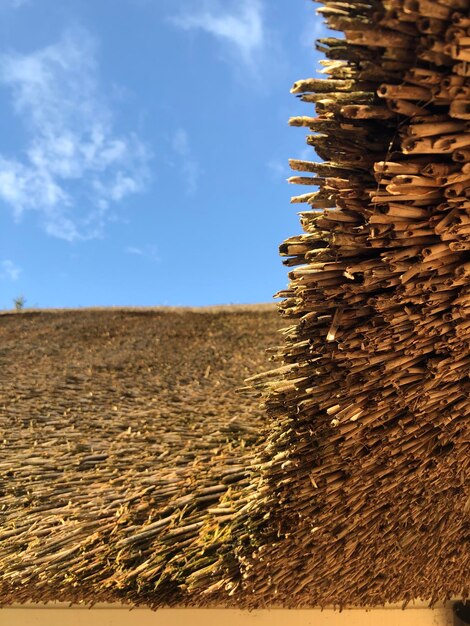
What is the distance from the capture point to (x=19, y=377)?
3648mm

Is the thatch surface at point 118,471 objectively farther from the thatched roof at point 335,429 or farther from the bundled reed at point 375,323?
the bundled reed at point 375,323

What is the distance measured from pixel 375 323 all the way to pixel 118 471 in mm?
1365

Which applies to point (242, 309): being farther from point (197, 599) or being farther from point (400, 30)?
point (400, 30)

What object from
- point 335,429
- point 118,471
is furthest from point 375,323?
point 118,471

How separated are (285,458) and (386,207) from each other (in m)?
0.81

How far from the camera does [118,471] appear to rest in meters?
2.18

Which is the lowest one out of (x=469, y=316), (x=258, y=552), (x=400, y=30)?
(x=258, y=552)

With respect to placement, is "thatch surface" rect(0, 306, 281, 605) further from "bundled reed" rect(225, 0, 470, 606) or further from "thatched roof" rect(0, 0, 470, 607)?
"bundled reed" rect(225, 0, 470, 606)

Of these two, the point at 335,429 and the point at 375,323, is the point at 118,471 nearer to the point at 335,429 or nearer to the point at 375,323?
the point at 335,429

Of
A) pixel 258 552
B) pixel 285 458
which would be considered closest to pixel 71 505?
pixel 258 552

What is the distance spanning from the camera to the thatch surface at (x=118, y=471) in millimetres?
1799

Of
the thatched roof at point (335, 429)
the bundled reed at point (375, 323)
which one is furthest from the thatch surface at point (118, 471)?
the bundled reed at point (375, 323)

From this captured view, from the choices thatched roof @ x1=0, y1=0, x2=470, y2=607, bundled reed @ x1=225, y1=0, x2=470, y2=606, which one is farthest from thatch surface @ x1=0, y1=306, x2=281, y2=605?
bundled reed @ x1=225, y1=0, x2=470, y2=606

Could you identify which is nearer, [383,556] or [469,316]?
[469,316]
